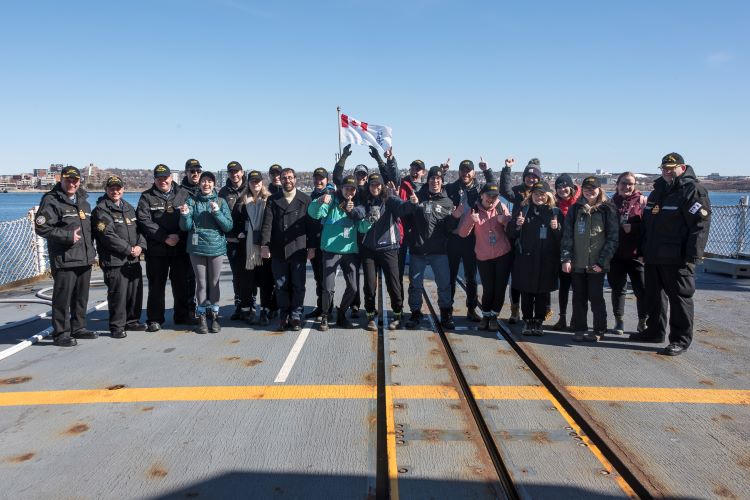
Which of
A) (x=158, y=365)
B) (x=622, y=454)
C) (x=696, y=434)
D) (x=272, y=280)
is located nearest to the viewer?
(x=622, y=454)

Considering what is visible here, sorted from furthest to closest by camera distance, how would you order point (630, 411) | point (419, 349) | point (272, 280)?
point (272, 280) → point (419, 349) → point (630, 411)

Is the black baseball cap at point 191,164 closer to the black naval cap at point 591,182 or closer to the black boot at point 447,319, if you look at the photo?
the black boot at point 447,319

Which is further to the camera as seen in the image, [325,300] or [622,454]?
[325,300]

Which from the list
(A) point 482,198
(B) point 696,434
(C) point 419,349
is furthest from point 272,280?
(B) point 696,434

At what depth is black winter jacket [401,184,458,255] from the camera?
6.23 metres

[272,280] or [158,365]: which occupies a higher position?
[272,280]

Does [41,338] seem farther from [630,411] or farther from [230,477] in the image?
[630,411]

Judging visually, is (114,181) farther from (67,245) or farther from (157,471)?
(157,471)

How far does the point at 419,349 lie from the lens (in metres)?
5.40

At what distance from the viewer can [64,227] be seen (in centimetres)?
556

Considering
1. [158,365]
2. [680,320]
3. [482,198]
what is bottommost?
[158,365]

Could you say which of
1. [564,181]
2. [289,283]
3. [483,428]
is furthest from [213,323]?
[564,181]

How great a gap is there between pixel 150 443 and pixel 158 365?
171 centimetres

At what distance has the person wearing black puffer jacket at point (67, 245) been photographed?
18.1ft
